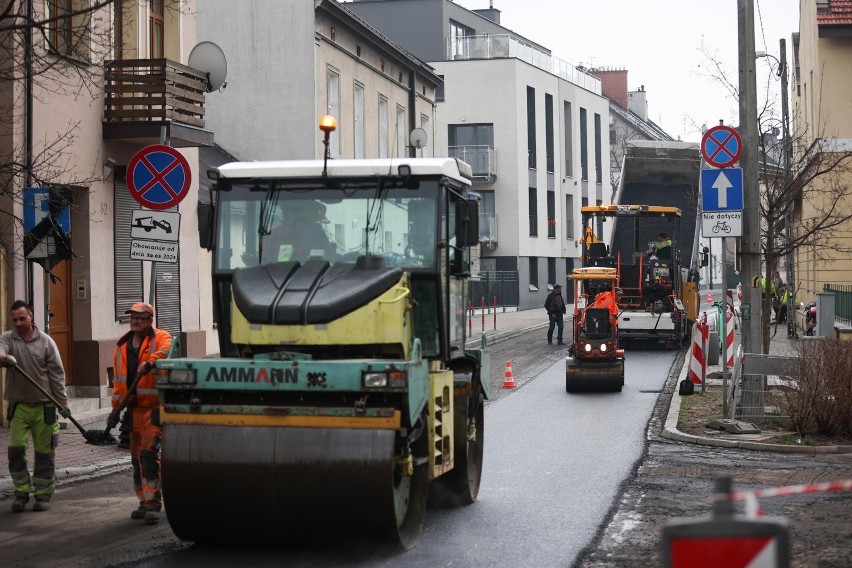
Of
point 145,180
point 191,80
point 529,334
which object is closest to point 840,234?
point 529,334

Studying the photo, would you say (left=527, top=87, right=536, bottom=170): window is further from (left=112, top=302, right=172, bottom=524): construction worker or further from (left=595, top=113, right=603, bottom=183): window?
(left=112, top=302, right=172, bottom=524): construction worker

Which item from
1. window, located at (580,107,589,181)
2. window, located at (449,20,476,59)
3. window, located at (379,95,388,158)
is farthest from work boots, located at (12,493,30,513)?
window, located at (580,107,589,181)

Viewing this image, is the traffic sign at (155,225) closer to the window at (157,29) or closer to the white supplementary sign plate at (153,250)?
the white supplementary sign plate at (153,250)

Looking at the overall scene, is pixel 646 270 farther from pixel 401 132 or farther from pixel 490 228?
pixel 490 228

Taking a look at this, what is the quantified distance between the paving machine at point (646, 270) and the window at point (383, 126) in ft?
25.3

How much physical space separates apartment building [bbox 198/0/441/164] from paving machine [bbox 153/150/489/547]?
21.8m

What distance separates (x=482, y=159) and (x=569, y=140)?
9192 mm

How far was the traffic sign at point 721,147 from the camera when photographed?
1534cm

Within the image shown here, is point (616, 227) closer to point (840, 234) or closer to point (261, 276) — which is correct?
point (840, 234)

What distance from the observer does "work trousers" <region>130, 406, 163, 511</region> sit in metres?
9.72

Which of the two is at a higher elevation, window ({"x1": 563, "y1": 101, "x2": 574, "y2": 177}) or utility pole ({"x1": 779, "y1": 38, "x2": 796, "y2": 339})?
window ({"x1": 563, "y1": 101, "x2": 574, "y2": 177})

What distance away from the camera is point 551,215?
2389 inches

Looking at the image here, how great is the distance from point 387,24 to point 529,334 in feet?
81.4

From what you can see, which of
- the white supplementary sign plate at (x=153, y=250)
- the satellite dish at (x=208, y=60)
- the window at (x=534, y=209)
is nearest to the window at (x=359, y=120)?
the satellite dish at (x=208, y=60)
